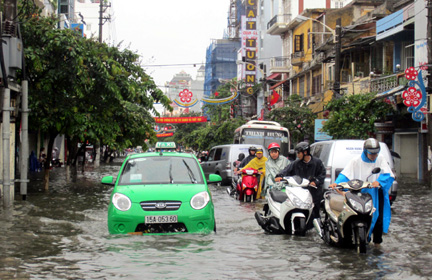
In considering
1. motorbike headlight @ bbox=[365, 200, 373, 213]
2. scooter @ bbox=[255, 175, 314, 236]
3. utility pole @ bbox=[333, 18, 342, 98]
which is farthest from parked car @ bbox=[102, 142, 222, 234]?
utility pole @ bbox=[333, 18, 342, 98]

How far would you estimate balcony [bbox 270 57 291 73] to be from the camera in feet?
193

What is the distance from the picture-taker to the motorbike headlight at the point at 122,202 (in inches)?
386

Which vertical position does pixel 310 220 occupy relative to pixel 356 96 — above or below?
below

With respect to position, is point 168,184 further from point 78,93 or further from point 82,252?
point 78,93

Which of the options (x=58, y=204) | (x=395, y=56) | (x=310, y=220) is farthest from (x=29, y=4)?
(x=395, y=56)

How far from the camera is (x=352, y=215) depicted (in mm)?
8555

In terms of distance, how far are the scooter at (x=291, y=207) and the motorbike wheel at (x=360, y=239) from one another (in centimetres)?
137

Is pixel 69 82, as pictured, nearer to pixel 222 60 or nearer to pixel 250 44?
pixel 250 44

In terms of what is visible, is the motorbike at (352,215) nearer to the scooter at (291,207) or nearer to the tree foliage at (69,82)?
the scooter at (291,207)

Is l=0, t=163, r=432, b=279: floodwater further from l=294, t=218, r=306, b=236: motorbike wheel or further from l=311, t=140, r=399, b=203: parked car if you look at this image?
l=311, t=140, r=399, b=203: parked car

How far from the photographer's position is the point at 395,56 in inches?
1292

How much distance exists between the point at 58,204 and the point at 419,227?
399 inches

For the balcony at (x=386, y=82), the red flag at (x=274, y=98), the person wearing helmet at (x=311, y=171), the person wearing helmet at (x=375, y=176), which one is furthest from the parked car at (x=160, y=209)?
the red flag at (x=274, y=98)

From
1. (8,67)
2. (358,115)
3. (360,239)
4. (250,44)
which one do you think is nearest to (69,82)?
(8,67)
